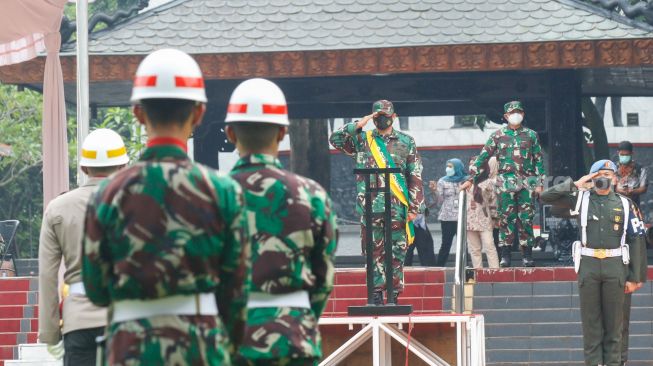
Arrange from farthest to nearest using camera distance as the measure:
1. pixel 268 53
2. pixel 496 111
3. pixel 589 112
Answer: pixel 589 112
pixel 496 111
pixel 268 53

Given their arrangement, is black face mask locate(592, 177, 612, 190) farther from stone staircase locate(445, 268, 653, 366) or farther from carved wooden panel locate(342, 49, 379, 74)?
carved wooden panel locate(342, 49, 379, 74)

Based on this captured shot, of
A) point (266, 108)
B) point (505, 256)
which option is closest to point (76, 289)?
point (266, 108)

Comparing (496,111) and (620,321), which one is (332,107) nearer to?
(496,111)

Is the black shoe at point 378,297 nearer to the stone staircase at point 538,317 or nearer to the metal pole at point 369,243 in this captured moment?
the metal pole at point 369,243

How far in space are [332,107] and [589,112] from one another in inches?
202

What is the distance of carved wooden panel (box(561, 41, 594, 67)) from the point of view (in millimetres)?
18188

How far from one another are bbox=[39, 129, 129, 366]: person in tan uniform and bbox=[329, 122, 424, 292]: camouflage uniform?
513 centimetres

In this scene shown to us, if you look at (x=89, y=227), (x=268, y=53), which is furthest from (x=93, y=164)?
(x=268, y=53)

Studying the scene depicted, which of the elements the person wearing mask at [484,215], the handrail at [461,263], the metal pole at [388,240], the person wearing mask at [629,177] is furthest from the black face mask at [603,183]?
the person wearing mask at [629,177]

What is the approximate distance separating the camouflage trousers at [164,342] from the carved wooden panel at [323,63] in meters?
13.7

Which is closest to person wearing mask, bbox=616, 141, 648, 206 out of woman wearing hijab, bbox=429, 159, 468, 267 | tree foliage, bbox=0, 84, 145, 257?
woman wearing hijab, bbox=429, 159, 468, 267

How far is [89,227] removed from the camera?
506cm

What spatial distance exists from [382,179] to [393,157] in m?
0.22

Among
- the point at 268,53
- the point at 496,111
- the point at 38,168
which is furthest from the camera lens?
the point at 38,168
